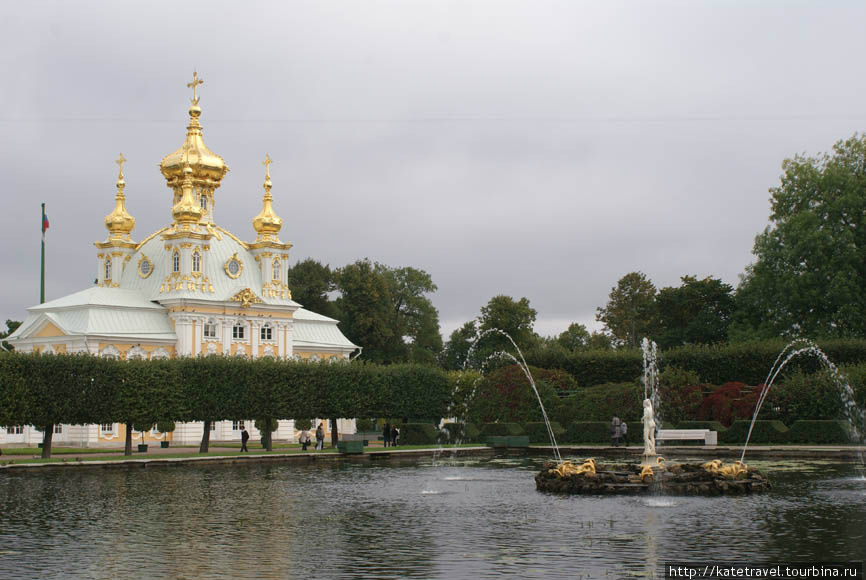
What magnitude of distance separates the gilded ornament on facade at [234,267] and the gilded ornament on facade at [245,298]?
101 inches

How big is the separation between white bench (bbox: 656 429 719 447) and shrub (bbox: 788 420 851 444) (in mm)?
3931

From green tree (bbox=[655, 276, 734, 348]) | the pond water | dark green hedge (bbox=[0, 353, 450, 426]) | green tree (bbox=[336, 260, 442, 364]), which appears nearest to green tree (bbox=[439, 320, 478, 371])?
green tree (bbox=[336, 260, 442, 364])

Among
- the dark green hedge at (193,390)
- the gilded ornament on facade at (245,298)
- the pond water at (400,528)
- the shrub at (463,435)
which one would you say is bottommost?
the pond water at (400,528)

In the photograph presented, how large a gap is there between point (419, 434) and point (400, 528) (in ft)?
119

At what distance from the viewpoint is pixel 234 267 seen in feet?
244

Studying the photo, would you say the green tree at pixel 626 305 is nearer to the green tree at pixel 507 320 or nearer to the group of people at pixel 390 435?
the green tree at pixel 507 320

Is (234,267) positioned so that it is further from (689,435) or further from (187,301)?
(689,435)

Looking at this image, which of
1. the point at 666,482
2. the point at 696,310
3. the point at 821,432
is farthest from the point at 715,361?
the point at 666,482

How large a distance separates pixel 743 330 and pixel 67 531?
60.3 m

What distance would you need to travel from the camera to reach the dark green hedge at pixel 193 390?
47003 mm

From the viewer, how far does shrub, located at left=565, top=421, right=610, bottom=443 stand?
53344 millimetres

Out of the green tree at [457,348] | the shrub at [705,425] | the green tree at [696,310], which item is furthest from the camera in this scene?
the green tree at [457,348]

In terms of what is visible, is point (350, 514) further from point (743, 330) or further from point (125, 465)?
point (743, 330)

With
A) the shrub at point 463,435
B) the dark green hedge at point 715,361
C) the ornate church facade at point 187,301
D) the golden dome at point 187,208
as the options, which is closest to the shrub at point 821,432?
the dark green hedge at point 715,361
